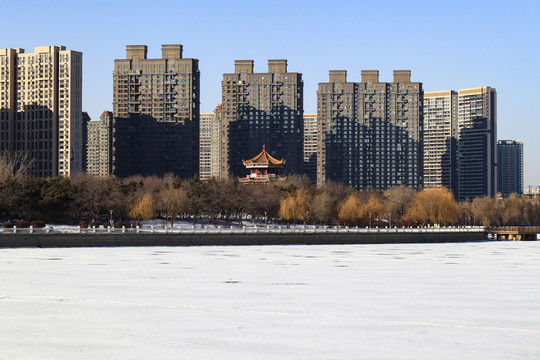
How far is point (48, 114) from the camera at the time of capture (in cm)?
15962

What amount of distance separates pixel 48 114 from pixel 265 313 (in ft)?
466

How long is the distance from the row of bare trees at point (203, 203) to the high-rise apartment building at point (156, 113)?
48.5 meters

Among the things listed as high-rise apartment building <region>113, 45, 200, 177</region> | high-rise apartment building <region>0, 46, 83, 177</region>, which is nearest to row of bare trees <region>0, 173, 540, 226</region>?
high-rise apartment building <region>0, 46, 83, 177</region>

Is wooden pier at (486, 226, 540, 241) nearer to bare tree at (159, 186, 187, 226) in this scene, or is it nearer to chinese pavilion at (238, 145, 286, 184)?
chinese pavilion at (238, 145, 286, 184)

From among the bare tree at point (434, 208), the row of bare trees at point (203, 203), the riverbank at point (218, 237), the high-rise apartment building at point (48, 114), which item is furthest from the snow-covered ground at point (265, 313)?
the high-rise apartment building at point (48, 114)

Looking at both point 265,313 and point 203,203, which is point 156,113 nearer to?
point 203,203

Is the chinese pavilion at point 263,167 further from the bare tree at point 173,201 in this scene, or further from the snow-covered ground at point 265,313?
the snow-covered ground at point 265,313

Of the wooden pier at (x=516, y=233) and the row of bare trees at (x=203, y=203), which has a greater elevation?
the row of bare trees at (x=203, y=203)

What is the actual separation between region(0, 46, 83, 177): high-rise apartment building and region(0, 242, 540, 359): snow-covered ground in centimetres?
11795

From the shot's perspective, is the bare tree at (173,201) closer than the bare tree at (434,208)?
Yes

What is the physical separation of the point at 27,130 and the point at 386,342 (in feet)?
500

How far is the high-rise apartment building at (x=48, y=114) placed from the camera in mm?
158500

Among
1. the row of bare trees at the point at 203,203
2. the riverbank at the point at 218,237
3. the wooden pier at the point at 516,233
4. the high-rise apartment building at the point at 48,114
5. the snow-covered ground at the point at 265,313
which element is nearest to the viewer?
the snow-covered ground at the point at 265,313

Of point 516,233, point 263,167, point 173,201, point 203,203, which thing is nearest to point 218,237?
point 173,201
